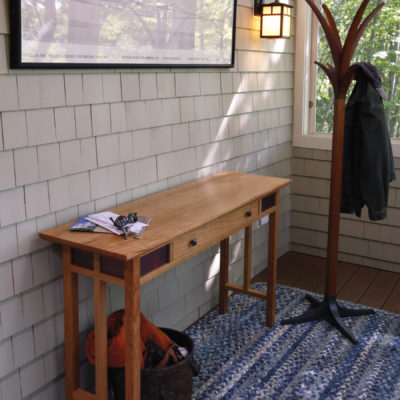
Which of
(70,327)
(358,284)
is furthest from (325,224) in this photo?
(70,327)

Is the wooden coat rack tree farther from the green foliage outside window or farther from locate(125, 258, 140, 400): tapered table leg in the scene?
locate(125, 258, 140, 400): tapered table leg

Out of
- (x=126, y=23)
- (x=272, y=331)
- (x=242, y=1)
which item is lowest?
(x=272, y=331)

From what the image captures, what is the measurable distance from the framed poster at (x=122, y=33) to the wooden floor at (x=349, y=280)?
1.74 m

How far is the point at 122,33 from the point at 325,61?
7.29 ft

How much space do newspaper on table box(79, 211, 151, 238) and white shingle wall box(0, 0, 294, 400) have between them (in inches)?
6.7

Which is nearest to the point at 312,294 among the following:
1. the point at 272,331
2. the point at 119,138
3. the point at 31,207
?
the point at 272,331

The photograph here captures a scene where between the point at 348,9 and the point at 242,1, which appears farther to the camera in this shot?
the point at 348,9

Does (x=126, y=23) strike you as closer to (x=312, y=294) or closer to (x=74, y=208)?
(x=74, y=208)

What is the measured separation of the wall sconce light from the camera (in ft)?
11.7

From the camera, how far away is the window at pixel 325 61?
386cm

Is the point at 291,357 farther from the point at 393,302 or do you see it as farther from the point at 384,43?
the point at 384,43

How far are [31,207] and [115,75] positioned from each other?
76 cm

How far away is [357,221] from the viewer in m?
4.25

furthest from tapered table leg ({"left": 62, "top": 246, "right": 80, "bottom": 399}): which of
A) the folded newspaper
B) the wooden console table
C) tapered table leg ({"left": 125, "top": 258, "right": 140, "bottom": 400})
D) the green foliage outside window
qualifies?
the green foliage outside window
